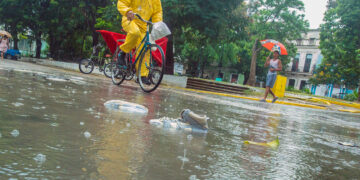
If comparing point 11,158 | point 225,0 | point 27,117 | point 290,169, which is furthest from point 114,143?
Answer: point 225,0

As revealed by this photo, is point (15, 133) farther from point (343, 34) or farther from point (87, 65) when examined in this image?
point (343, 34)

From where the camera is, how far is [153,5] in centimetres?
648

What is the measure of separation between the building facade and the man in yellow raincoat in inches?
2178

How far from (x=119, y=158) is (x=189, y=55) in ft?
147

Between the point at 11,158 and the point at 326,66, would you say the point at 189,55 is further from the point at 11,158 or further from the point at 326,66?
the point at 11,158

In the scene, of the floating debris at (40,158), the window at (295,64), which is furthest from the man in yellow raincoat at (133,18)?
the window at (295,64)

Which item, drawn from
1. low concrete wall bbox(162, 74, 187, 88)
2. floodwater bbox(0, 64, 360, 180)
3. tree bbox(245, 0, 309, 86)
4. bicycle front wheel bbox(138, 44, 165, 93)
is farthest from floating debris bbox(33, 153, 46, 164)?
tree bbox(245, 0, 309, 86)

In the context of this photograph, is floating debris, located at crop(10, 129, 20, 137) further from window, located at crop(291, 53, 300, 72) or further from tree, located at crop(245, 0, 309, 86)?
window, located at crop(291, 53, 300, 72)

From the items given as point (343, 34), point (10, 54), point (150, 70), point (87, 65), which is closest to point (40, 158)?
point (150, 70)

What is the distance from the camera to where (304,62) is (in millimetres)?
59500

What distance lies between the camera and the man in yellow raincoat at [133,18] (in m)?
5.92

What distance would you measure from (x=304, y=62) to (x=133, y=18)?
59.2 metres

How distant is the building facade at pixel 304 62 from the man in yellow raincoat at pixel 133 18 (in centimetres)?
5533

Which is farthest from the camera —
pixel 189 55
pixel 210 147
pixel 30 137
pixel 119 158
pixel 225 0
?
pixel 189 55
